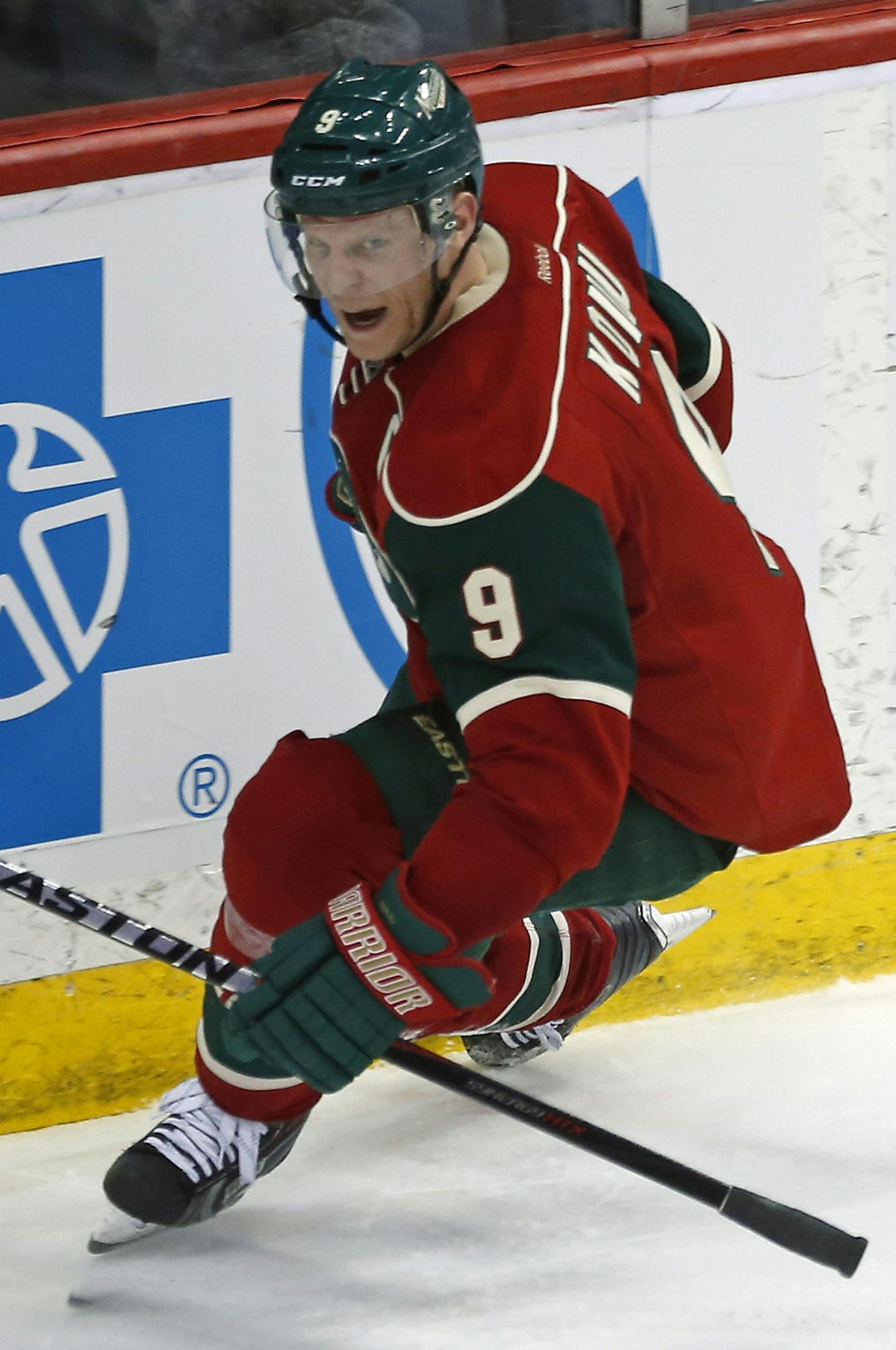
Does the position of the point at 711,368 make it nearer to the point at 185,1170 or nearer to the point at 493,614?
the point at 493,614

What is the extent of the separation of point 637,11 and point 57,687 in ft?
Answer: 3.55

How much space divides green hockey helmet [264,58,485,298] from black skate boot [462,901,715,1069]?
896 millimetres

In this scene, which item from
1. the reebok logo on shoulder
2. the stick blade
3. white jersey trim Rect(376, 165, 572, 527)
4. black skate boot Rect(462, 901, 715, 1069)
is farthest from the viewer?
black skate boot Rect(462, 901, 715, 1069)

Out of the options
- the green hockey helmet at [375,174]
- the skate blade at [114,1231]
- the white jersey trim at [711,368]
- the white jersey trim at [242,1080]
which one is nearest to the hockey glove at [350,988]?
the white jersey trim at [242,1080]

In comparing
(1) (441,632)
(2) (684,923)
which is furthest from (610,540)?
(2) (684,923)

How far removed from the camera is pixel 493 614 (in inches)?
59.1

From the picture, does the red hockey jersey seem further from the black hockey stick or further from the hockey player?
the black hockey stick

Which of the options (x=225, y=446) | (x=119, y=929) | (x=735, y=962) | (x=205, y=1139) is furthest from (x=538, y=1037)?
(x=225, y=446)

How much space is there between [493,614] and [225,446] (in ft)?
2.49

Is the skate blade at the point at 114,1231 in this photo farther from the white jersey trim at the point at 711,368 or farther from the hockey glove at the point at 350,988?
the white jersey trim at the point at 711,368

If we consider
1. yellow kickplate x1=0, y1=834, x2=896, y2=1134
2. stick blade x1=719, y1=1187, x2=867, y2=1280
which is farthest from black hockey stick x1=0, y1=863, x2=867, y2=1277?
yellow kickplate x1=0, y1=834, x2=896, y2=1134

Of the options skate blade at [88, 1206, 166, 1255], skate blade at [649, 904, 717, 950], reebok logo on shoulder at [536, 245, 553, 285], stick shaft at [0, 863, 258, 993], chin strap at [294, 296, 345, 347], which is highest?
reebok logo on shoulder at [536, 245, 553, 285]

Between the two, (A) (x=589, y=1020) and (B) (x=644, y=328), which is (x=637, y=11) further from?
(A) (x=589, y=1020)

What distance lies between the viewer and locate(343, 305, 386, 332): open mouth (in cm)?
158
